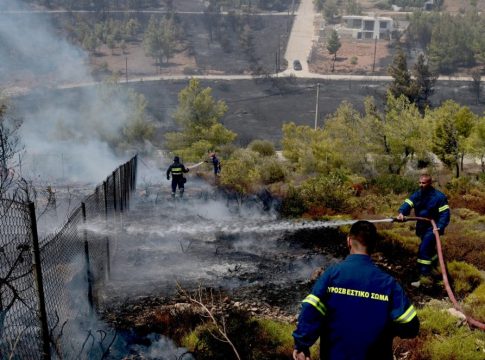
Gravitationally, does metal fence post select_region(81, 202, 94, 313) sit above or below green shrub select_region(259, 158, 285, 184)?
above

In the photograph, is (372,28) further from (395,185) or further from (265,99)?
(395,185)

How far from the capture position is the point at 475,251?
8.70m

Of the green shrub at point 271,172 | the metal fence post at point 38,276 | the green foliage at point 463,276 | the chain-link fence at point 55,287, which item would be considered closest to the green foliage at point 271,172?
the green shrub at point 271,172

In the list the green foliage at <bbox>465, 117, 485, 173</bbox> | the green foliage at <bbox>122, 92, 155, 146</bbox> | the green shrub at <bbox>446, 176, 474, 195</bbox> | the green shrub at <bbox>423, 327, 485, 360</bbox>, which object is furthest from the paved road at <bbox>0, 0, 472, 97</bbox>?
the green shrub at <bbox>423, 327, 485, 360</bbox>

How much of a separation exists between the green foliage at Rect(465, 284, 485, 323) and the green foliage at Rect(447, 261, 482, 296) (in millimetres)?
228

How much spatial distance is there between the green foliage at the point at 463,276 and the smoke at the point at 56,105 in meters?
13.6

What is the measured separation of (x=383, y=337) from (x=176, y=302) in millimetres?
4459

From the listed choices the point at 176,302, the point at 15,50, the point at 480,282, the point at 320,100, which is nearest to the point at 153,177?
the point at 176,302

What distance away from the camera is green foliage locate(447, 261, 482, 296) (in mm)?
7227

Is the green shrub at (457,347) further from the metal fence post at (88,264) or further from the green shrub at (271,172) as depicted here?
the green shrub at (271,172)

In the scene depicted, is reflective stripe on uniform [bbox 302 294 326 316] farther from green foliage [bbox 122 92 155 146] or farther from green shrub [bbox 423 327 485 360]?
green foliage [bbox 122 92 155 146]

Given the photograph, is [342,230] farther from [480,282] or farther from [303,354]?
[303,354]

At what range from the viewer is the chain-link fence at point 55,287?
4164 mm

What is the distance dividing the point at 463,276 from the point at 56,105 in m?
50.3
